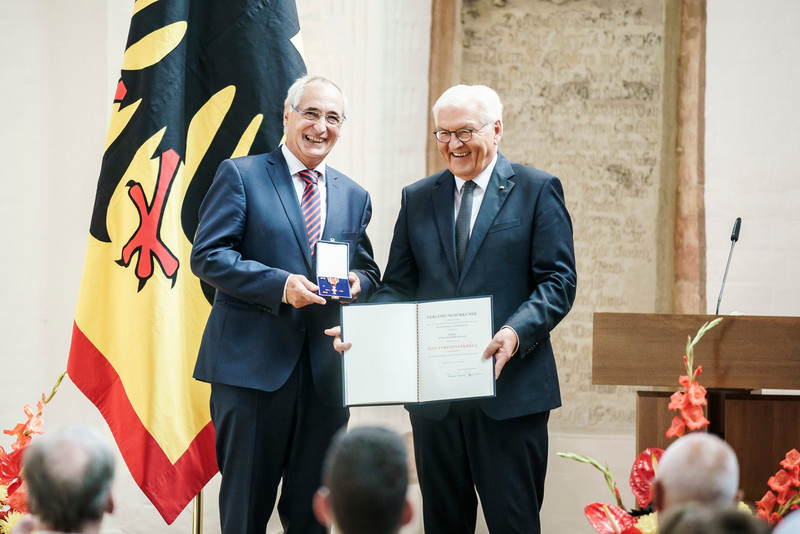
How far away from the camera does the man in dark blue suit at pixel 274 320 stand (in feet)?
8.00

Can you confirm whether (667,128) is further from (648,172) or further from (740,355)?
(740,355)

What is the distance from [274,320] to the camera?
8.18 feet

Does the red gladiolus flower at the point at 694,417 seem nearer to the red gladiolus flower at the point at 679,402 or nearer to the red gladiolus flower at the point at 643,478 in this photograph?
the red gladiolus flower at the point at 679,402

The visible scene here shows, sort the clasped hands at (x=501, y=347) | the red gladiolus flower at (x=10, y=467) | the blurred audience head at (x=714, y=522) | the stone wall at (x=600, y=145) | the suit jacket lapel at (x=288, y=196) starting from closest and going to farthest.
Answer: the blurred audience head at (x=714, y=522) < the clasped hands at (x=501, y=347) < the red gladiolus flower at (x=10, y=467) < the suit jacket lapel at (x=288, y=196) < the stone wall at (x=600, y=145)

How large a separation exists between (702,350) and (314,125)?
1322 millimetres

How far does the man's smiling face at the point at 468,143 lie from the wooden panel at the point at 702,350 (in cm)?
57

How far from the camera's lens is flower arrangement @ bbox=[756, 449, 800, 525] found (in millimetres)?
2039

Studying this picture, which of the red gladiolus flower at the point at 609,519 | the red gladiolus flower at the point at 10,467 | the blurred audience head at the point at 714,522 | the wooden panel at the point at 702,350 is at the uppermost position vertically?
the wooden panel at the point at 702,350

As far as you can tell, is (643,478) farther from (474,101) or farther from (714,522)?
(474,101)

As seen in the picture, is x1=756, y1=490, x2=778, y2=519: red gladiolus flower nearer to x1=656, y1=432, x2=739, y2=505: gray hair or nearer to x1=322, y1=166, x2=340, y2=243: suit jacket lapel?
Answer: x1=656, y1=432, x2=739, y2=505: gray hair

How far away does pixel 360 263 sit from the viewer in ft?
8.84

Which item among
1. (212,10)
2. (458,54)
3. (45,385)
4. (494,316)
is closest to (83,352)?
(45,385)

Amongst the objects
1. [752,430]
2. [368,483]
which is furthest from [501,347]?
[368,483]

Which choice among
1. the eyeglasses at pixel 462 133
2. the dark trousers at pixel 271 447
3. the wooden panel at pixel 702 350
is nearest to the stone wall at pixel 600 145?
the wooden panel at pixel 702 350
